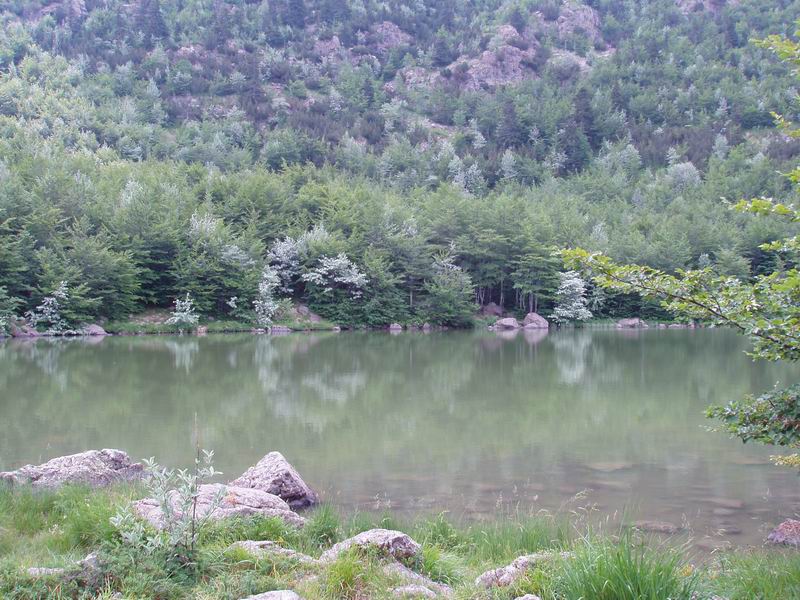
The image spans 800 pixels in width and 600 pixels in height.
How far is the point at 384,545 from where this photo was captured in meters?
4.76

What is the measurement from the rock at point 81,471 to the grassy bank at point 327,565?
3.76 ft

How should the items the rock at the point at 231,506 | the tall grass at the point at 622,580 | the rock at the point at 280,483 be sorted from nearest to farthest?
the tall grass at the point at 622,580 → the rock at the point at 231,506 → the rock at the point at 280,483

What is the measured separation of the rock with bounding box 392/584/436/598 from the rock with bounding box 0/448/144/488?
460 cm

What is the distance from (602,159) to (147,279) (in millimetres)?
74075

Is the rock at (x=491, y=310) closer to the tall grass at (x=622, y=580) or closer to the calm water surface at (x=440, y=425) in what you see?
the calm water surface at (x=440, y=425)

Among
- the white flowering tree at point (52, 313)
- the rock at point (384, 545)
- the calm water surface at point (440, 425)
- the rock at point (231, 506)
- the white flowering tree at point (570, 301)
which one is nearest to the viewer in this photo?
the rock at point (384, 545)

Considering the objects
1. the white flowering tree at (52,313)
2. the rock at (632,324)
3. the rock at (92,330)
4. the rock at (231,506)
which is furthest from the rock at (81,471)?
the rock at (632,324)

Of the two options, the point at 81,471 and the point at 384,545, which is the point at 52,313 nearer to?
the point at 81,471

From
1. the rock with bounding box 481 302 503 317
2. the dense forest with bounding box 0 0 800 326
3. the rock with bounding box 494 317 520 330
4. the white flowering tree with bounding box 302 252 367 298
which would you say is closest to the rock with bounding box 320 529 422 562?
the dense forest with bounding box 0 0 800 326

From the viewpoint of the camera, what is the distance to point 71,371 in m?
19.0

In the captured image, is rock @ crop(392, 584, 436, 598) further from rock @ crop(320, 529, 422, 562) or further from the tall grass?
the tall grass

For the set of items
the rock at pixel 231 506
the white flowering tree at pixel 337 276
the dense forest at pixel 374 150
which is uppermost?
the dense forest at pixel 374 150

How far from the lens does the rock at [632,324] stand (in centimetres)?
4831

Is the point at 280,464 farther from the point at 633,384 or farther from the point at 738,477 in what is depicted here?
the point at 633,384
